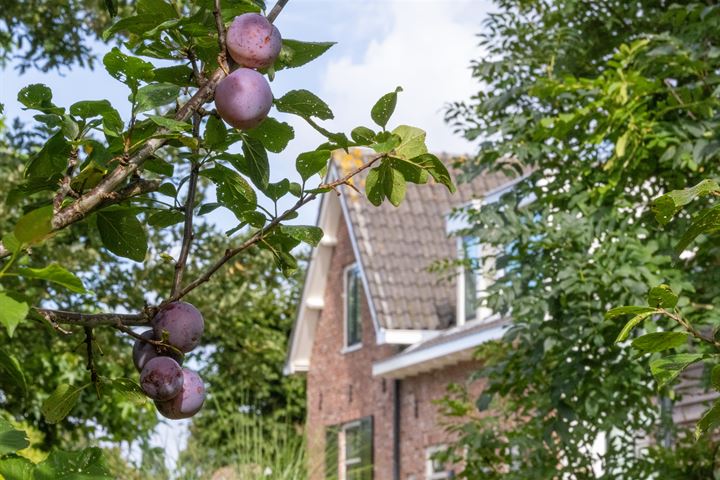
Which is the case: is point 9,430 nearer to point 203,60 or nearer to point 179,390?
point 179,390

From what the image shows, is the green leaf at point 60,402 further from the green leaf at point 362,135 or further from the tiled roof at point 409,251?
the tiled roof at point 409,251

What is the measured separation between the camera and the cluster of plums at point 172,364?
4.91 ft

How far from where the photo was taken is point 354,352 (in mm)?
18969

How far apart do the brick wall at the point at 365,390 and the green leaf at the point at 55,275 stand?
46.6 ft

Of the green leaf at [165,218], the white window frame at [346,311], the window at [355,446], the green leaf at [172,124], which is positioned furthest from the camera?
the white window frame at [346,311]

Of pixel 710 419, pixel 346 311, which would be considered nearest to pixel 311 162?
pixel 710 419

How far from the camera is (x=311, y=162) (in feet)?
5.32

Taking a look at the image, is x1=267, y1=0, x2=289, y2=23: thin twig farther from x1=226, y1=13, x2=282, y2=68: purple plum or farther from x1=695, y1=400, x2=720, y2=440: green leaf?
x1=695, y1=400, x2=720, y2=440: green leaf

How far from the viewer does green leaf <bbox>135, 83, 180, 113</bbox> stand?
1488mm

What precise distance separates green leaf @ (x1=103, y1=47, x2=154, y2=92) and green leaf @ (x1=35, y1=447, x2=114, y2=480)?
0.47 metres

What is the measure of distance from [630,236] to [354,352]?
1294 cm

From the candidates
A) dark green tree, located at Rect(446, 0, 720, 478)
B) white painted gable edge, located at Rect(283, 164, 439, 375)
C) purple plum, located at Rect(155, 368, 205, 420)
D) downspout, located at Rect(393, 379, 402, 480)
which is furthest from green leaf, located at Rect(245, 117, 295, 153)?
white painted gable edge, located at Rect(283, 164, 439, 375)

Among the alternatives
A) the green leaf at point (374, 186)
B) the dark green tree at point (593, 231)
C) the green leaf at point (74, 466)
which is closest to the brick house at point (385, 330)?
the dark green tree at point (593, 231)

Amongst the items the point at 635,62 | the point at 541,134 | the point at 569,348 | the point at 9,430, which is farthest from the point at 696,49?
the point at 9,430
